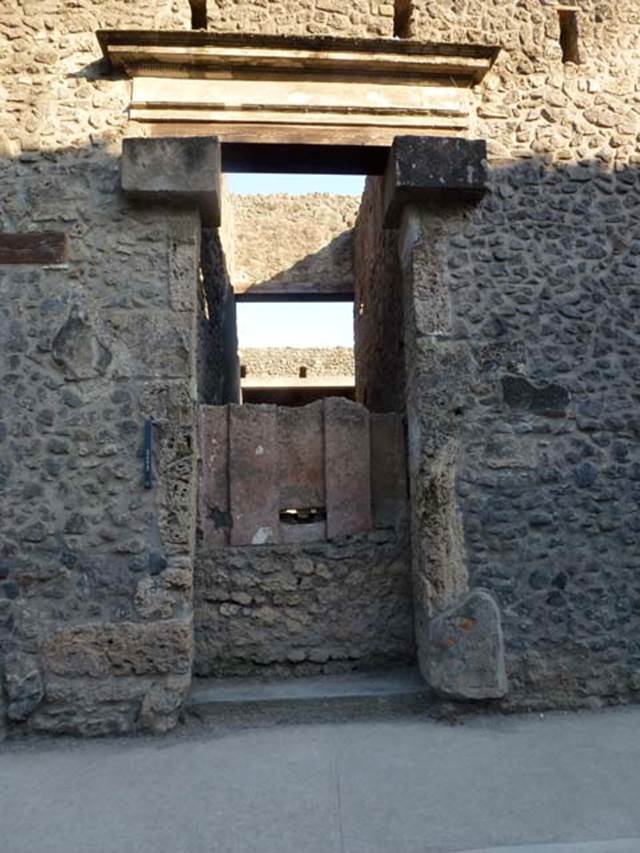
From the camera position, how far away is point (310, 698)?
370 centimetres

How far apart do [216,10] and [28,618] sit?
3772 millimetres

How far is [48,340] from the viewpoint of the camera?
386 cm

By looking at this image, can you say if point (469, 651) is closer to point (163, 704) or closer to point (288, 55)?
point (163, 704)

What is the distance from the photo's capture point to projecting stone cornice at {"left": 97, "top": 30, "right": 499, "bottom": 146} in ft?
13.4

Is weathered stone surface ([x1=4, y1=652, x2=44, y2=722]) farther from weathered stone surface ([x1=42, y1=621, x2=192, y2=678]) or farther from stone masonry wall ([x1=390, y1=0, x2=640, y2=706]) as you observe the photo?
stone masonry wall ([x1=390, y1=0, x2=640, y2=706])

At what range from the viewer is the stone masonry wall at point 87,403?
3.58 m

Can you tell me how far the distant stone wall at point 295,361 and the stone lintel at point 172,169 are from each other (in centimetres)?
1006

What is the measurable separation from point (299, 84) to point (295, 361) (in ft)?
33.3

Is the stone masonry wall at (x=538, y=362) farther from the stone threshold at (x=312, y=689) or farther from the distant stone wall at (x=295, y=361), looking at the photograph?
the distant stone wall at (x=295, y=361)

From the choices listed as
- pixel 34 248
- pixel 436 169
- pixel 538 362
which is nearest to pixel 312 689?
pixel 538 362

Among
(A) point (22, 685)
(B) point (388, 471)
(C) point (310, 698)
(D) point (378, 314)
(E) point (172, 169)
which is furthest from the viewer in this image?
(D) point (378, 314)

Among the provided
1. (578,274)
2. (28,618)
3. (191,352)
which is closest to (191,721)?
(28,618)

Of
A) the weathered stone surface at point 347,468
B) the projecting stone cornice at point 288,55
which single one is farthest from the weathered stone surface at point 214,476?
the projecting stone cornice at point 288,55

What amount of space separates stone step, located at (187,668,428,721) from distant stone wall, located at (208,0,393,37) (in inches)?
154
